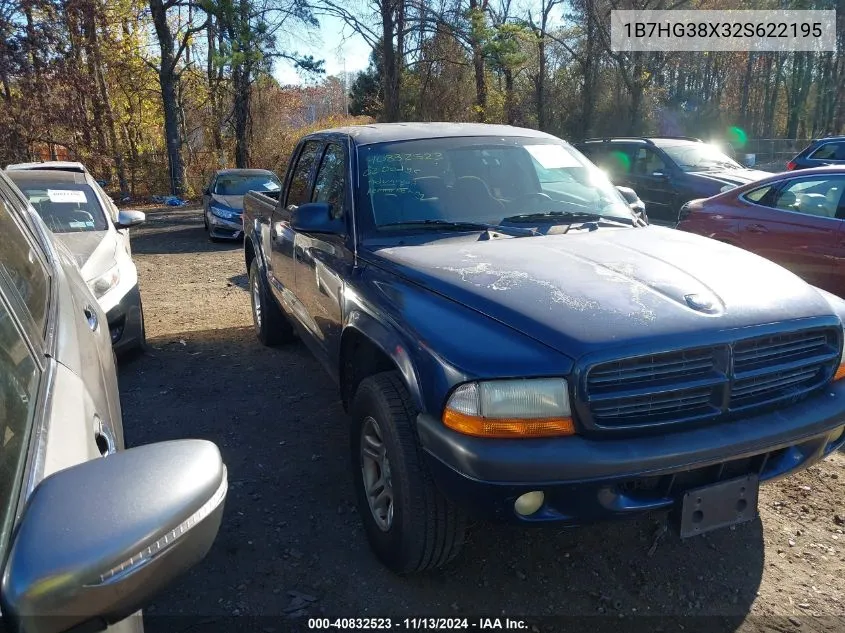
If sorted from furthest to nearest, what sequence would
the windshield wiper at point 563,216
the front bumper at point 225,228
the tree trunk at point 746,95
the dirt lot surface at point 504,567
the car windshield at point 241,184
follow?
the tree trunk at point 746,95 < the car windshield at point 241,184 < the front bumper at point 225,228 < the windshield wiper at point 563,216 < the dirt lot surface at point 504,567

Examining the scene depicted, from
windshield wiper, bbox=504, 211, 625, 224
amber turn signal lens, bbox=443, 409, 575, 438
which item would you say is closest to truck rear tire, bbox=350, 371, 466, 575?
amber turn signal lens, bbox=443, 409, 575, 438

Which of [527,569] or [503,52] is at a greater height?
[503,52]

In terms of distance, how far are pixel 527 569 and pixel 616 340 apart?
1.23 m

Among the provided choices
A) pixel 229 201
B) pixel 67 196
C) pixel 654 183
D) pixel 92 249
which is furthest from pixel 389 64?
pixel 92 249

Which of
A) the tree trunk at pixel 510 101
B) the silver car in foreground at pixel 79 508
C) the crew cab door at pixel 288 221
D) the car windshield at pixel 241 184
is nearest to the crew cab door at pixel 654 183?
the car windshield at pixel 241 184

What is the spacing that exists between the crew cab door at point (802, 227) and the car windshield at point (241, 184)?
31.1ft

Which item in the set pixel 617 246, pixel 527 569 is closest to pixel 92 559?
pixel 527 569

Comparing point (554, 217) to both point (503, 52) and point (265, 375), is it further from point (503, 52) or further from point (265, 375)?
point (503, 52)

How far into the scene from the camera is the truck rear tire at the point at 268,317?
576 cm

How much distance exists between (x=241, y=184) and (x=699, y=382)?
42.0 ft

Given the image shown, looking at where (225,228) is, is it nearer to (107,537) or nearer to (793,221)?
(793,221)

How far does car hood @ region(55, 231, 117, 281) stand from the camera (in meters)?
5.26

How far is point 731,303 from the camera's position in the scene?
2486 millimetres

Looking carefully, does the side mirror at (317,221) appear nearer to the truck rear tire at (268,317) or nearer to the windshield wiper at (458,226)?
the windshield wiper at (458,226)
